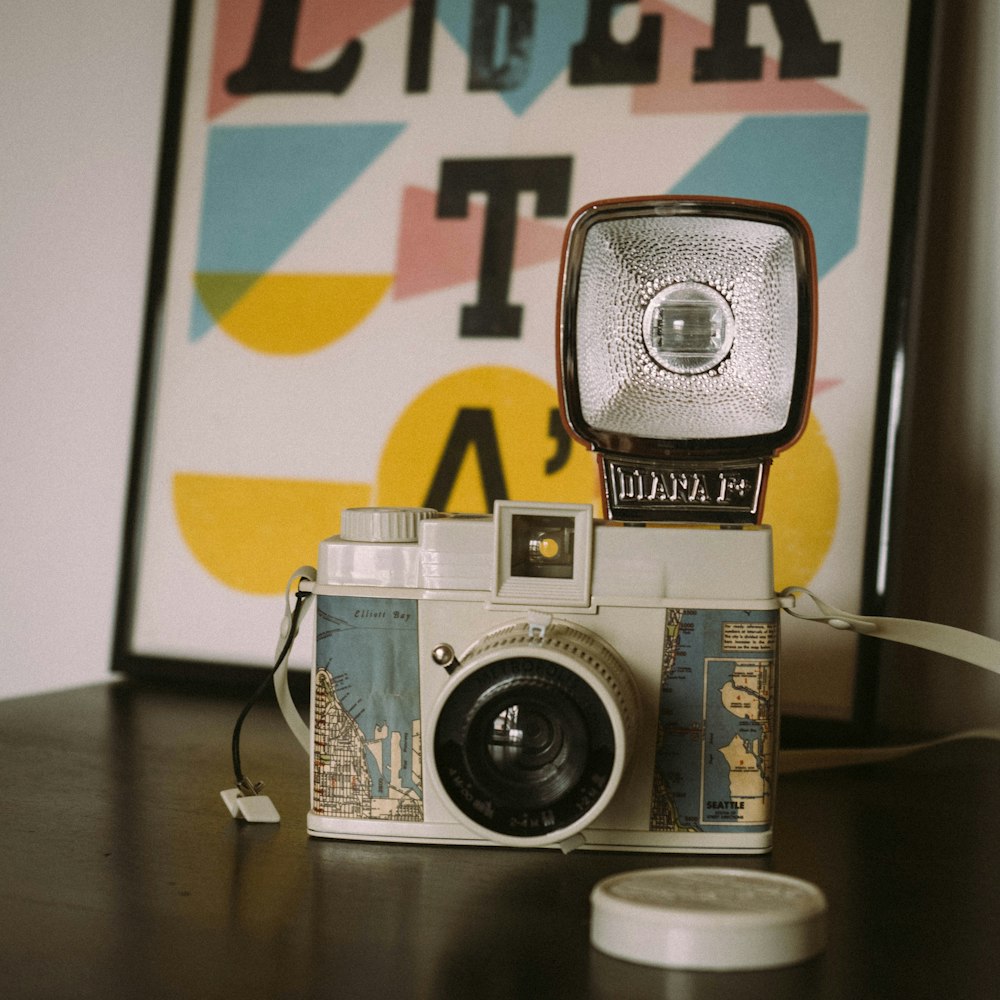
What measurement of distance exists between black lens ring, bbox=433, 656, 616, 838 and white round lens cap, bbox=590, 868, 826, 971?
0.07 meters

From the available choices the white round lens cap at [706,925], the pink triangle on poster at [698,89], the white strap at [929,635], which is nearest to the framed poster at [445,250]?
the pink triangle on poster at [698,89]

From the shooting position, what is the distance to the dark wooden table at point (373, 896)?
1.65 ft

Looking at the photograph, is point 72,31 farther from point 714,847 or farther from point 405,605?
point 714,847

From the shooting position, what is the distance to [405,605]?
69 cm

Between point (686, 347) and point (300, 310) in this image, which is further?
point (300, 310)

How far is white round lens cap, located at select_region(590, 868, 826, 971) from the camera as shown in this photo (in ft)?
1.68

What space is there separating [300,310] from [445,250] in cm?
15

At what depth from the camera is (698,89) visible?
3.45ft

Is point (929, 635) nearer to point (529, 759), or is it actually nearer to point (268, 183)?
point (529, 759)

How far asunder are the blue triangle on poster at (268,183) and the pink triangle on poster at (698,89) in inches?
9.4

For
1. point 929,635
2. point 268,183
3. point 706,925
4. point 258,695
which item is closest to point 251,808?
point 258,695

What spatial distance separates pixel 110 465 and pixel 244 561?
0.73ft

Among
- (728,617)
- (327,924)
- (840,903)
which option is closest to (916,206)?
(728,617)

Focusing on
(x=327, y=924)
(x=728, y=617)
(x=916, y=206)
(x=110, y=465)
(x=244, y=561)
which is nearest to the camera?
(x=327, y=924)
